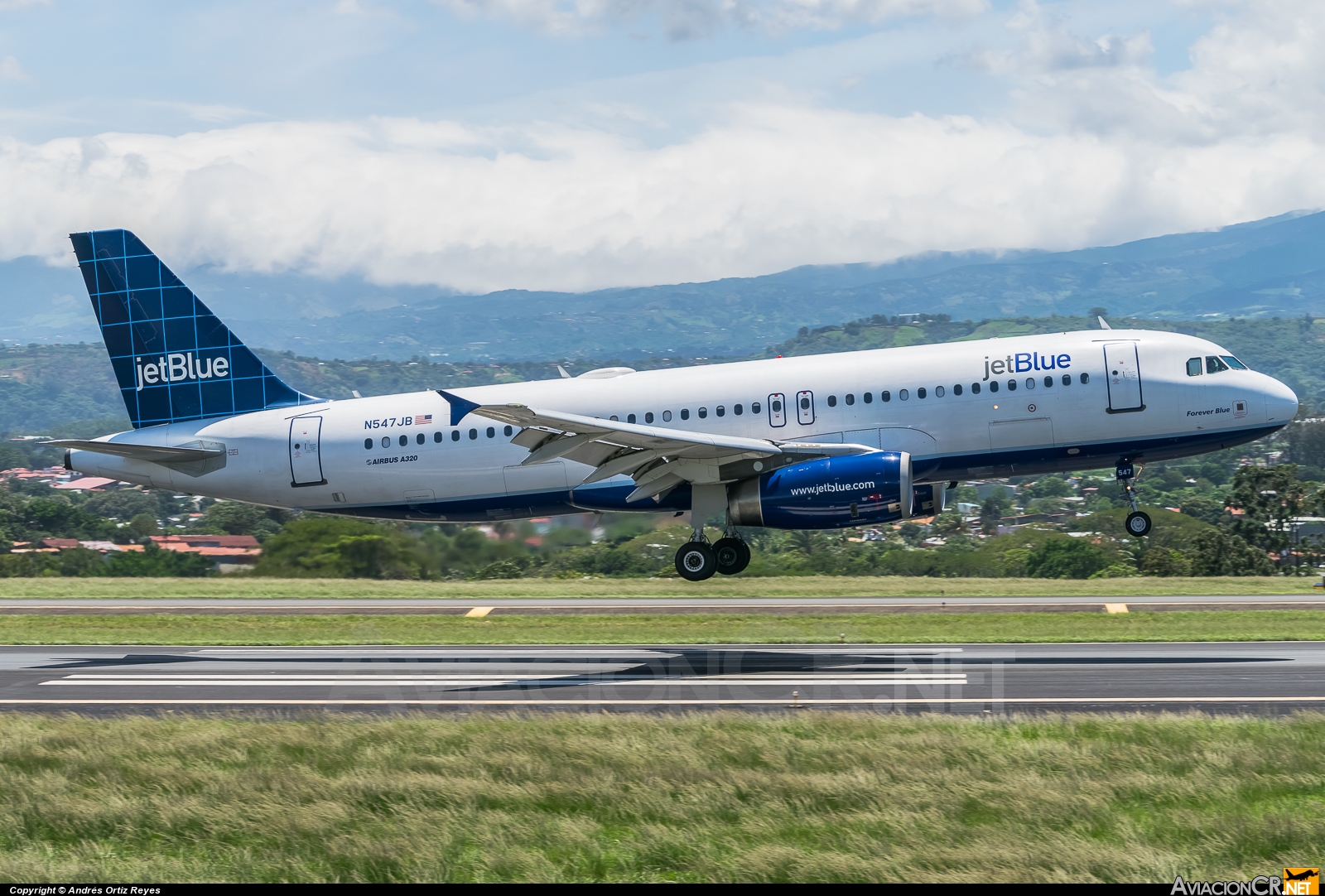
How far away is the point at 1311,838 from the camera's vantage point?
44.6 ft

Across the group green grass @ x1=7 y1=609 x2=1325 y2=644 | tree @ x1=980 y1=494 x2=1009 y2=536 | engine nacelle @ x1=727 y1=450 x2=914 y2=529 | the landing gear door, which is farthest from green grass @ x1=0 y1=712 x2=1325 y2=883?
tree @ x1=980 y1=494 x2=1009 y2=536

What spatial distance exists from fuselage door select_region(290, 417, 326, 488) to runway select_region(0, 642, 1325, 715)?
4719mm

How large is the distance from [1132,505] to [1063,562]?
32.5 metres

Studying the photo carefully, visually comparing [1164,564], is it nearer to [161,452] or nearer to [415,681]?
[415,681]

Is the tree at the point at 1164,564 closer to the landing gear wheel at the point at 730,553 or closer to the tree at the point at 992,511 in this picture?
the tree at the point at 992,511

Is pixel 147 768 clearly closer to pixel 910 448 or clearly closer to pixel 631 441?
pixel 631 441

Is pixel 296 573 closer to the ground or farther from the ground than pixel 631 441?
closer to the ground

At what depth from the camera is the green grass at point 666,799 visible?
523 inches

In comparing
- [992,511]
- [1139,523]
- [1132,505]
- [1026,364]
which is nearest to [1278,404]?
[1132,505]

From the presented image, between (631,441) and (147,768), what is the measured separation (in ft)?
48.7

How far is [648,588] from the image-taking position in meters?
50.6

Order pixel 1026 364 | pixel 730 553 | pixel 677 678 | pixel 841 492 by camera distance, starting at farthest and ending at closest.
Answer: pixel 730 553 < pixel 1026 364 < pixel 841 492 < pixel 677 678

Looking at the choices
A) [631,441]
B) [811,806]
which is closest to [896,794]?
[811,806]

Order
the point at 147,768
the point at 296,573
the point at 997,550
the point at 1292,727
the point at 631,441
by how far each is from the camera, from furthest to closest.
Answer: the point at 997,550
the point at 296,573
the point at 631,441
the point at 1292,727
the point at 147,768
